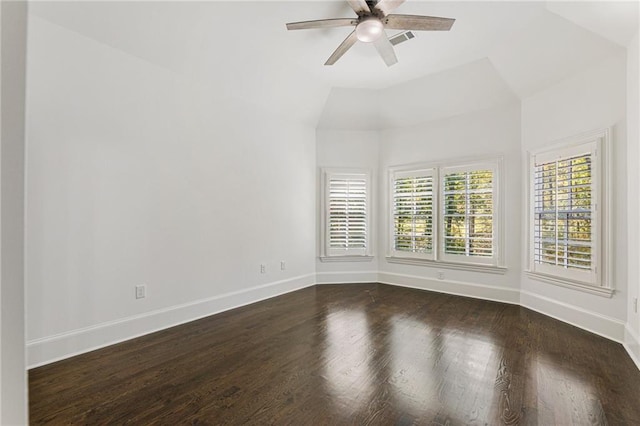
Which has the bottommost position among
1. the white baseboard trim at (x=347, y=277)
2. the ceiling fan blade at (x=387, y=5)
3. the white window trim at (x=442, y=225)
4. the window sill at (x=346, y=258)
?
the white baseboard trim at (x=347, y=277)

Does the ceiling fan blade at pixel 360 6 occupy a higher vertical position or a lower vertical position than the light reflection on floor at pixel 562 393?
higher

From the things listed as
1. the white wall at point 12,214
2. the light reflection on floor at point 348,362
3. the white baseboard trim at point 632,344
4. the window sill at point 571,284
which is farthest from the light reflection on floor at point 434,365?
the white wall at point 12,214

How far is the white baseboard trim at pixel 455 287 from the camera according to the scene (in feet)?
13.9

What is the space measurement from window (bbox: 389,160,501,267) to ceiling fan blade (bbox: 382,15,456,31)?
2457 mm

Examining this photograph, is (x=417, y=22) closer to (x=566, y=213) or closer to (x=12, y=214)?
(x=566, y=213)

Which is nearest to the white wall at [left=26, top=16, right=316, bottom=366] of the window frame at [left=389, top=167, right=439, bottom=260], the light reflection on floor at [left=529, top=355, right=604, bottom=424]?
the window frame at [left=389, top=167, right=439, bottom=260]

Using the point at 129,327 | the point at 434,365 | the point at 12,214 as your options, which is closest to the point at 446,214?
the point at 434,365

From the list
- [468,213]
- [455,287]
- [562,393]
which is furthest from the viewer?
[455,287]

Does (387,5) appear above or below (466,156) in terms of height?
above

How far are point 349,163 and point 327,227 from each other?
48.9 inches

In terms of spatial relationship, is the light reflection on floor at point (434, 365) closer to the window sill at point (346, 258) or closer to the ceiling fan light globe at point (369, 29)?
the window sill at point (346, 258)

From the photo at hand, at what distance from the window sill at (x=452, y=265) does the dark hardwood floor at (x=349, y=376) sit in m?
0.87

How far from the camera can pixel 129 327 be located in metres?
2.98

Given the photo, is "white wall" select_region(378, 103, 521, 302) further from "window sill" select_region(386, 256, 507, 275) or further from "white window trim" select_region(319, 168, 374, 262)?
"white window trim" select_region(319, 168, 374, 262)
